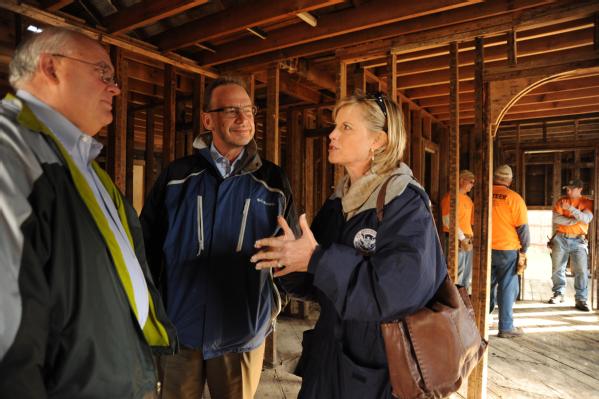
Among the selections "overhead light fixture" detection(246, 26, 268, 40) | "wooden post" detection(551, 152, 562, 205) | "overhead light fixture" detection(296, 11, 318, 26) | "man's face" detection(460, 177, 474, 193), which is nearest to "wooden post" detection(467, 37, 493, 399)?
"overhead light fixture" detection(296, 11, 318, 26)

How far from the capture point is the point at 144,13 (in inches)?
99.8

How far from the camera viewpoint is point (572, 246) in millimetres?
5441

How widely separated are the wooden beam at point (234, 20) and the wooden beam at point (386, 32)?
282mm

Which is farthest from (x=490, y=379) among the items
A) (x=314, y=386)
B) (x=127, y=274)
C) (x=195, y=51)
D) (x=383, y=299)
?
(x=195, y=51)

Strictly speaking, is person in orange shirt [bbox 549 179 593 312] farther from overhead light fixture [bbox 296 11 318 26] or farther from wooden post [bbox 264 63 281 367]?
overhead light fixture [bbox 296 11 318 26]

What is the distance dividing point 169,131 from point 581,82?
4.51 m

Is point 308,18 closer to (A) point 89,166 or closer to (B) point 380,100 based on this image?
(B) point 380,100

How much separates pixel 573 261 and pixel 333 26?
16.4 feet

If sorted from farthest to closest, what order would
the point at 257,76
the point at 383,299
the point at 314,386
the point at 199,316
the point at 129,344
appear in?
the point at 257,76
the point at 199,316
the point at 314,386
the point at 383,299
the point at 129,344

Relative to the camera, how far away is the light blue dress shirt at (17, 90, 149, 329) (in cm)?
94

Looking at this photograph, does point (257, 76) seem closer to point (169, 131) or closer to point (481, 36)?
point (169, 131)

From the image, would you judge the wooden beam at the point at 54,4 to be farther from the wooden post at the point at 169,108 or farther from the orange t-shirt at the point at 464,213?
the orange t-shirt at the point at 464,213

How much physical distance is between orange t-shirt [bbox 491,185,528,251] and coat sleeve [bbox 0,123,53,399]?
4.33 meters

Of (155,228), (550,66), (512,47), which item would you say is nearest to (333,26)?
(512,47)
